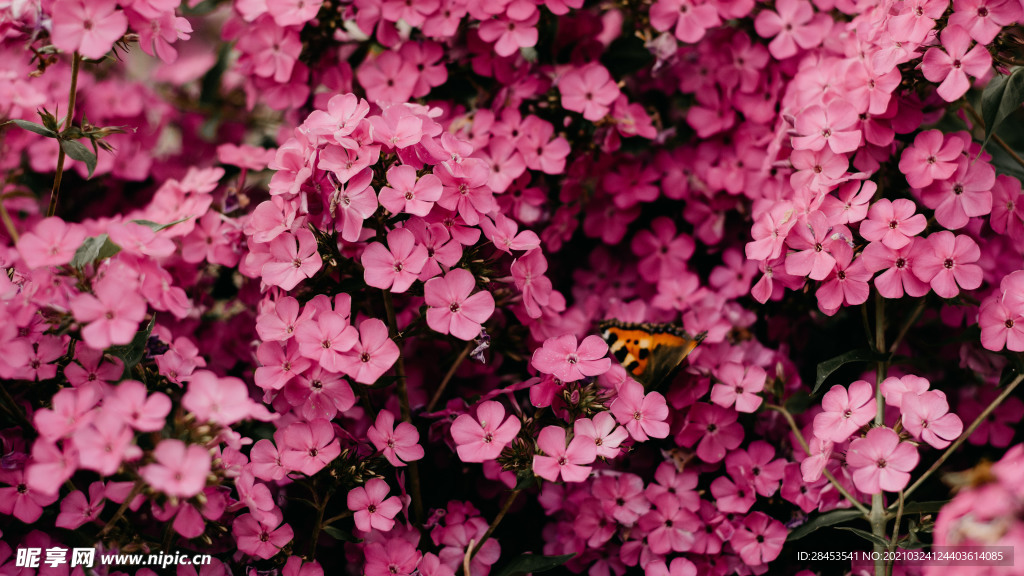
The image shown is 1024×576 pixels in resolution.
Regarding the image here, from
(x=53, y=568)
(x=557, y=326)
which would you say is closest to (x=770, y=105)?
(x=557, y=326)

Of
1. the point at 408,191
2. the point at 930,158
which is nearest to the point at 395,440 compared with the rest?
the point at 408,191

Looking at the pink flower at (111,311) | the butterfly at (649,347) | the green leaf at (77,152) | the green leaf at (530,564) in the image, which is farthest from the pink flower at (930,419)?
the green leaf at (77,152)

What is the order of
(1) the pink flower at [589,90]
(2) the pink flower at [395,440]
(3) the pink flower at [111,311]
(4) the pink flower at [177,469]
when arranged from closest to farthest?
(4) the pink flower at [177,469] → (3) the pink flower at [111,311] → (2) the pink flower at [395,440] → (1) the pink flower at [589,90]

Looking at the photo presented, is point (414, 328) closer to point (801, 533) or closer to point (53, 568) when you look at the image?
point (53, 568)

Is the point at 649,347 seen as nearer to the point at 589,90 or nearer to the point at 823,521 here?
the point at 823,521

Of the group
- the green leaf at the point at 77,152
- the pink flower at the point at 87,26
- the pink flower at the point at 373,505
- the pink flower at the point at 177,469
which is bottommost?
the pink flower at the point at 373,505

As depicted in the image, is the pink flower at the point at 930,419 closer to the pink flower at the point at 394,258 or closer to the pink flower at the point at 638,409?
the pink flower at the point at 638,409

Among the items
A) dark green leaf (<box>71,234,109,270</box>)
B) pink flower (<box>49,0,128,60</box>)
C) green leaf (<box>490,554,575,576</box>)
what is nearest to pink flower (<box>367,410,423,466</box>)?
green leaf (<box>490,554,575,576</box>)
